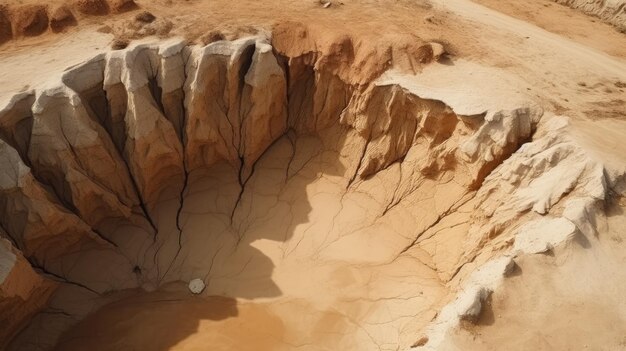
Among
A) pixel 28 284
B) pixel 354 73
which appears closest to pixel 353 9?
pixel 354 73

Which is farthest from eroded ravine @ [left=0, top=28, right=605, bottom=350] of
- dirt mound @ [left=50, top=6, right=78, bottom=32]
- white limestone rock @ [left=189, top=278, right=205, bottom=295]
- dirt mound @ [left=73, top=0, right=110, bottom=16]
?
dirt mound @ [left=73, top=0, right=110, bottom=16]

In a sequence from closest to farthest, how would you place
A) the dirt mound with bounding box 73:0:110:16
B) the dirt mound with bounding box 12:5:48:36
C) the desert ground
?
the desert ground → the dirt mound with bounding box 12:5:48:36 → the dirt mound with bounding box 73:0:110:16

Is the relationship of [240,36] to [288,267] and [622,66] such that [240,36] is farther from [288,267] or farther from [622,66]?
[622,66]

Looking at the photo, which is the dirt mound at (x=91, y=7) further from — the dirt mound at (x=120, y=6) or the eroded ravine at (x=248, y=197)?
the eroded ravine at (x=248, y=197)

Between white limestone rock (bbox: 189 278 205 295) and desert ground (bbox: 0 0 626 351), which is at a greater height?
desert ground (bbox: 0 0 626 351)

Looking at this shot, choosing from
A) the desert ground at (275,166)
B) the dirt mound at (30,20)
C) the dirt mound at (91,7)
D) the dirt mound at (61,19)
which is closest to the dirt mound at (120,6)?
the desert ground at (275,166)

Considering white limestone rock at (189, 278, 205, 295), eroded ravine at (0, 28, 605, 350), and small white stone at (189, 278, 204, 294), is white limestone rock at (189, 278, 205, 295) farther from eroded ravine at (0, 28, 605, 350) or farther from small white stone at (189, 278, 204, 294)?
eroded ravine at (0, 28, 605, 350)
